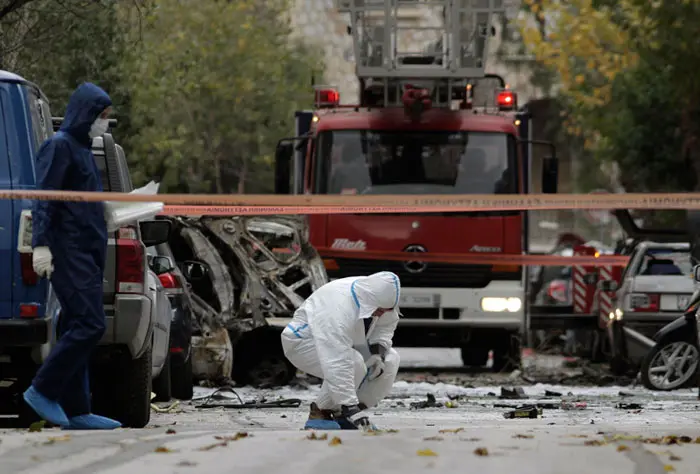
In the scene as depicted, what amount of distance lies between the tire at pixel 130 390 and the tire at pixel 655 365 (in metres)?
7.53

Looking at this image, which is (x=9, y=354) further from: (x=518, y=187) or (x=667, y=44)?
(x=667, y=44)

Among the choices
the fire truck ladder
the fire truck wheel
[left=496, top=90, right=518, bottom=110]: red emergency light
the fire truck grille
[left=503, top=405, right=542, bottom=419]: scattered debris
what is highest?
the fire truck ladder

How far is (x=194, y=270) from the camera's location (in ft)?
58.2

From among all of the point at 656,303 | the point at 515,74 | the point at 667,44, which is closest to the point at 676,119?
the point at 667,44

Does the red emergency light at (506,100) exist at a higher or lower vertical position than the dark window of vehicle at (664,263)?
higher

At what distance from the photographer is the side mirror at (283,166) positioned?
20.4 meters

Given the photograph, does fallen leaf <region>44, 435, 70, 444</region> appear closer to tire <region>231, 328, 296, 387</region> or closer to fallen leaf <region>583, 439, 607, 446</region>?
fallen leaf <region>583, 439, 607, 446</region>

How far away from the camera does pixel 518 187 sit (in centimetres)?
1978

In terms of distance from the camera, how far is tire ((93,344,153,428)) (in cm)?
1148

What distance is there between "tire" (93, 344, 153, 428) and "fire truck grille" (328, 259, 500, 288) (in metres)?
8.39

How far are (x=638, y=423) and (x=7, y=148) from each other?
5.01 m

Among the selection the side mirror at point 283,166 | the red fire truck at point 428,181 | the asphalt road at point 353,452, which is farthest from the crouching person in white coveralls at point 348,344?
the side mirror at point 283,166

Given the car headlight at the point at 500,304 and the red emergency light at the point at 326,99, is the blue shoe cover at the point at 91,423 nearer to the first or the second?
the car headlight at the point at 500,304

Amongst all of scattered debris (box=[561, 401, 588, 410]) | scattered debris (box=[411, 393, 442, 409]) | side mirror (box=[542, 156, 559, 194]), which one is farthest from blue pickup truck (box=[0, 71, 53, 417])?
side mirror (box=[542, 156, 559, 194])
